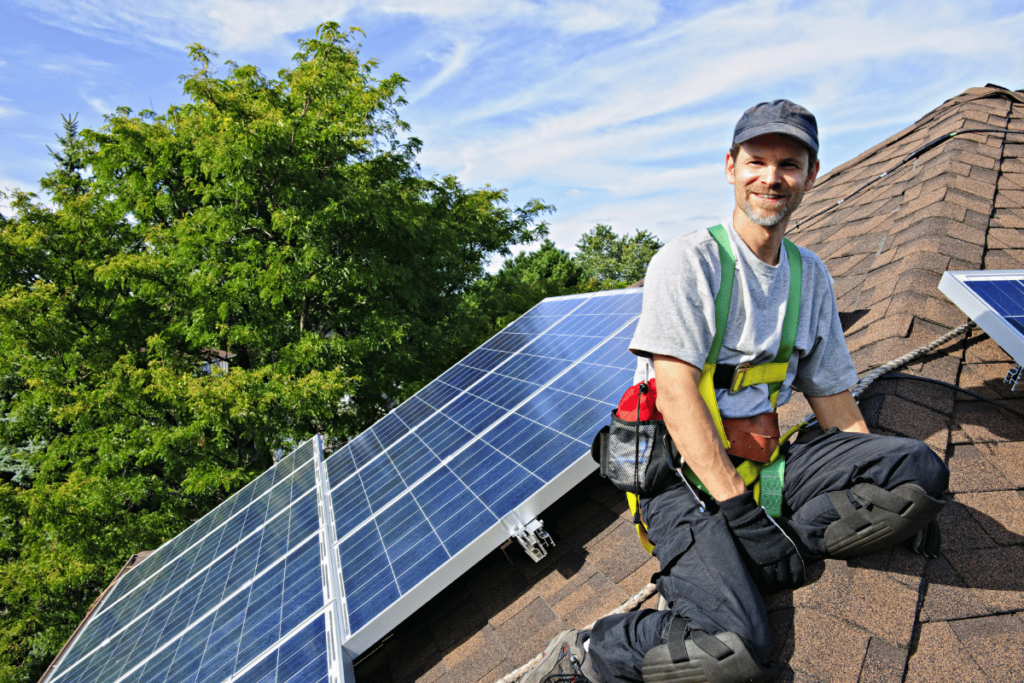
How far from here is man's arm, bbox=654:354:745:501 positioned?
6.41 feet

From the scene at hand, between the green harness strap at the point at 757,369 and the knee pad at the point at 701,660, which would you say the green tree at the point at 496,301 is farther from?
the knee pad at the point at 701,660

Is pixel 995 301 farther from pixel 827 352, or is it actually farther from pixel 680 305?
pixel 680 305

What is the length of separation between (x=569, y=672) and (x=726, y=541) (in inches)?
34.0

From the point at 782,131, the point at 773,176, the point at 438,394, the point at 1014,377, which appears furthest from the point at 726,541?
the point at 438,394

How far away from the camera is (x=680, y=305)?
202cm

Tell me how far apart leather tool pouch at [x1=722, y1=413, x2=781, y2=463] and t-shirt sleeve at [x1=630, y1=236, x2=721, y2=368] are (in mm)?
328

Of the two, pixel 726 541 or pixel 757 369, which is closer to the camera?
pixel 726 541

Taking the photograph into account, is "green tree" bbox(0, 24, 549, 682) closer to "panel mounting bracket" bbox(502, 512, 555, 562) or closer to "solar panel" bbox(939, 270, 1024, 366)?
"panel mounting bracket" bbox(502, 512, 555, 562)

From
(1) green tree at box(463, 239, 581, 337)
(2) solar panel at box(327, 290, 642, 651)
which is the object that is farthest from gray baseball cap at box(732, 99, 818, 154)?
(1) green tree at box(463, 239, 581, 337)

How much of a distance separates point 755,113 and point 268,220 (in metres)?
13.7

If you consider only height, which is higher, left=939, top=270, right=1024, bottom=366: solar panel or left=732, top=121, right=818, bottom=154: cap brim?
left=732, top=121, right=818, bottom=154: cap brim

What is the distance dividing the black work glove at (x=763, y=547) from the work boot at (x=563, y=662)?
2.40 feet

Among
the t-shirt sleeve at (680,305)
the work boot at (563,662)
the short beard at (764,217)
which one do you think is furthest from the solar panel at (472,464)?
the short beard at (764,217)

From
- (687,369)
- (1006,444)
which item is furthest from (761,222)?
(1006,444)
